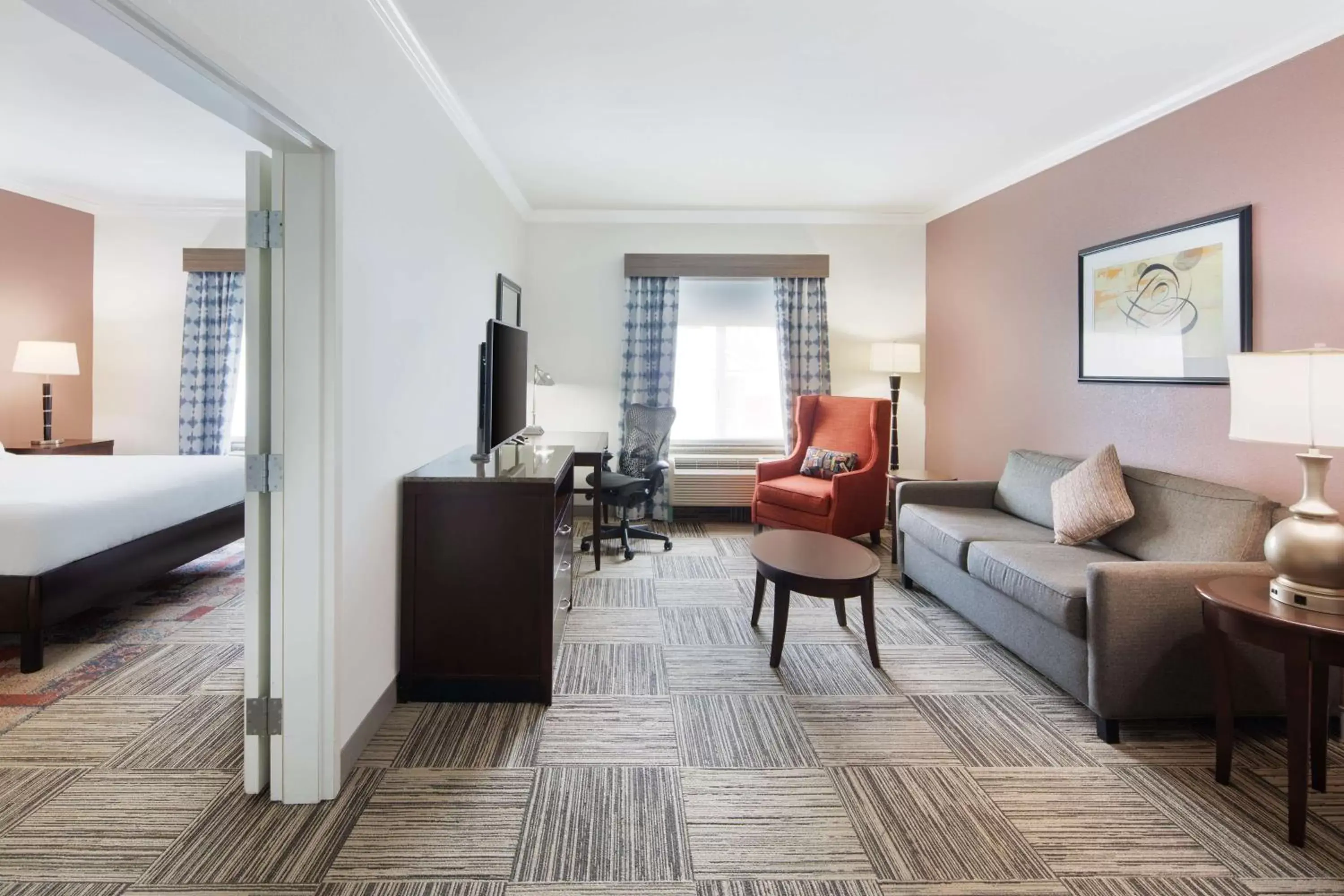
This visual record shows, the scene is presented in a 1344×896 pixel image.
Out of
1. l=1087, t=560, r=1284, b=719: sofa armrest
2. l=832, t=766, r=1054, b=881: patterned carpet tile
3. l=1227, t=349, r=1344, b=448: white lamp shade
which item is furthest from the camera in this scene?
l=1087, t=560, r=1284, b=719: sofa armrest

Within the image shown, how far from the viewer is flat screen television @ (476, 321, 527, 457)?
9.09ft

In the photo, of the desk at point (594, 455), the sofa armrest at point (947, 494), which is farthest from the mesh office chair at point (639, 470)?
the sofa armrest at point (947, 494)

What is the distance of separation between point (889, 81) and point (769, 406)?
3.03 metres

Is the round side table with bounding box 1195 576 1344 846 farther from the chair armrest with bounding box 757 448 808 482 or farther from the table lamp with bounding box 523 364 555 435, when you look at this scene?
the table lamp with bounding box 523 364 555 435

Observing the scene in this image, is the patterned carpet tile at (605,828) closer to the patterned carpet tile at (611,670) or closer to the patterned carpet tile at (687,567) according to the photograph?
the patterned carpet tile at (611,670)

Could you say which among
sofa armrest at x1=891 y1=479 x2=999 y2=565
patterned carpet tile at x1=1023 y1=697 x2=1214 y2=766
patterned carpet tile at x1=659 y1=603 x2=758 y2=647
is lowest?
patterned carpet tile at x1=1023 y1=697 x2=1214 y2=766

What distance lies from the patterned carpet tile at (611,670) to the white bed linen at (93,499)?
2096mm

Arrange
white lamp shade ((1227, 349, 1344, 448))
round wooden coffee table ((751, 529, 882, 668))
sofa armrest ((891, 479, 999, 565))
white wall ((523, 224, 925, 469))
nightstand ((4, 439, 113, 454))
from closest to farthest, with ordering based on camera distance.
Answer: white lamp shade ((1227, 349, 1344, 448))
round wooden coffee table ((751, 529, 882, 668))
sofa armrest ((891, 479, 999, 565))
nightstand ((4, 439, 113, 454))
white wall ((523, 224, 925, 469))

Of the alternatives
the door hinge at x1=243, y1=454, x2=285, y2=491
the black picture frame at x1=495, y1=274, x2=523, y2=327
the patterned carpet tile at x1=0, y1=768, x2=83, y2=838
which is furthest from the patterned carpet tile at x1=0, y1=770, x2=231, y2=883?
the black picture frame at x1=495, y1=274, x2=523, y2=327

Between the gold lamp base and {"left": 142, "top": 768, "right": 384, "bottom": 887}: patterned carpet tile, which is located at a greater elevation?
the gold lamp base

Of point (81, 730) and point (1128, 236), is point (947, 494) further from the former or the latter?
point (81, 730)

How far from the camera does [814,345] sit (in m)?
5.50

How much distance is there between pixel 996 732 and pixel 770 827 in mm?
1036

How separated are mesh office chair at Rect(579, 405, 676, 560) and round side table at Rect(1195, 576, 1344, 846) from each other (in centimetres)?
306
